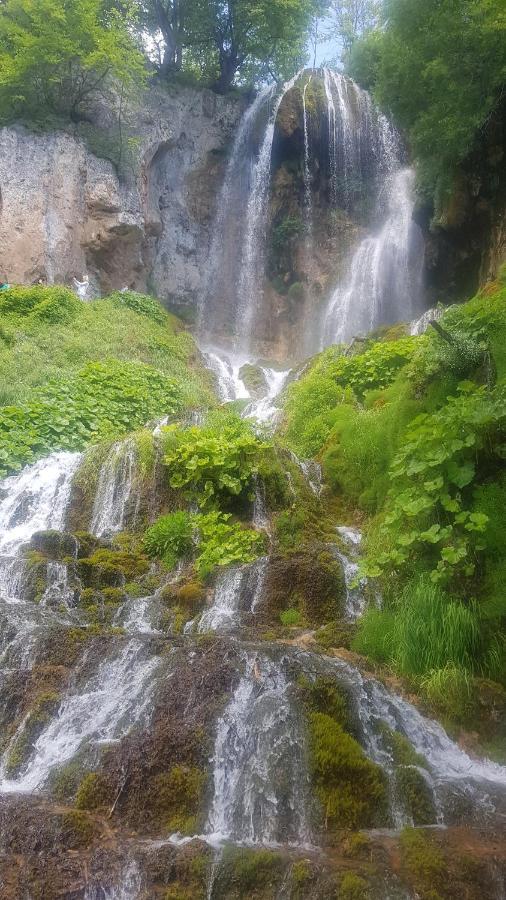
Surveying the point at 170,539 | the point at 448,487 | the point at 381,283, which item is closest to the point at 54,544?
the point at 170,539

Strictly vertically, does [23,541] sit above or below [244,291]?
below

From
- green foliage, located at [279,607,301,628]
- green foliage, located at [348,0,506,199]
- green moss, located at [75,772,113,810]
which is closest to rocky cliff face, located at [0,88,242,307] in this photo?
green foliage, located at [348,0,506,199]

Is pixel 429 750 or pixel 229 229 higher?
pixel 229 229

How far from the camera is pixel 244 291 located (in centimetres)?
2212

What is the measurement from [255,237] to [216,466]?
53.0ft

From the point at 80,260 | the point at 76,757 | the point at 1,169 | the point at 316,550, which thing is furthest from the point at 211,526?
the point at 1,169

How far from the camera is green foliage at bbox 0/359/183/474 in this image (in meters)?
10.1

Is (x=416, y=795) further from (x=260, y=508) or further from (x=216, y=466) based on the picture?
(x=216, y=466)

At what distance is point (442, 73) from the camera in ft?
39.6

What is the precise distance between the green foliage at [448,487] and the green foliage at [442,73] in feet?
28.9

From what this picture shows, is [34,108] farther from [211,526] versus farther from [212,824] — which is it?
[212,824]

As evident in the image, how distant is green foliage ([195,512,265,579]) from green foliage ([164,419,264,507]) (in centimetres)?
38

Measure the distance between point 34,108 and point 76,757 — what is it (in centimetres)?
1959

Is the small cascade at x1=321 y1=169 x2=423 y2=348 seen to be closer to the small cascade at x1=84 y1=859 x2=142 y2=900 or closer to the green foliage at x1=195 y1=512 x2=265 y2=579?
the green foliage at x1=195 y1=512 x2=265 y2=579
